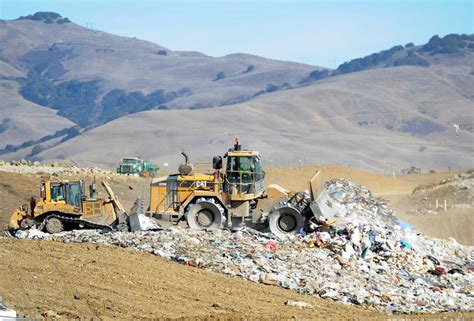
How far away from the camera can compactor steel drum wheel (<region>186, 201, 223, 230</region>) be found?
23500 millimetres

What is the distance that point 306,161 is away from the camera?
10512 cm

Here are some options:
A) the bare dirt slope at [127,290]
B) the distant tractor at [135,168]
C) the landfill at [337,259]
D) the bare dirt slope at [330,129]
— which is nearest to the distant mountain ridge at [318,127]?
the bare dirt slope at [330,129]

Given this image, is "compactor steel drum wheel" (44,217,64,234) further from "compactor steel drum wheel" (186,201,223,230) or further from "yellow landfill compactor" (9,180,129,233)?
"compactor steel drum wheel" (186,201,223,230)

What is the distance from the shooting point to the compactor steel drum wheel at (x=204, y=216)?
2350 cm

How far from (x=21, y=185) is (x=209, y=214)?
1645 cm

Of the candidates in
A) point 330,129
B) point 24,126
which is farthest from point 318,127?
point 24,126

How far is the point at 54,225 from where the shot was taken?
2333cm

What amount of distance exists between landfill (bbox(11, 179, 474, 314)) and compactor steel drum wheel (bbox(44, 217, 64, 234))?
1.51ft

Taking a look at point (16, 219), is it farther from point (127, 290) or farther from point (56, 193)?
point (127, 290)

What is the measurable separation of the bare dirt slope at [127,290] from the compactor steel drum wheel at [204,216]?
3964 millimetres

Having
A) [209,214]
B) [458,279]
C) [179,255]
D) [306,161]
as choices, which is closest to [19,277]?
[179,255]

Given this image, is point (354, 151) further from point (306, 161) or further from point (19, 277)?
point (19, 277)

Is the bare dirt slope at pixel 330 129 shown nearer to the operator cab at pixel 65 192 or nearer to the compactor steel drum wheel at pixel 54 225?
the operator cab at pixel 65 192

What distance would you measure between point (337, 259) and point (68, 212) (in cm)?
676
